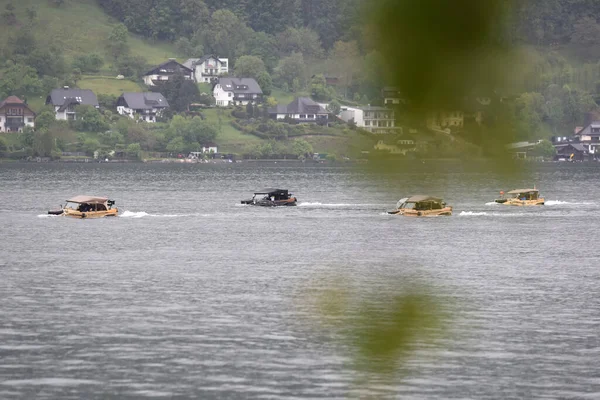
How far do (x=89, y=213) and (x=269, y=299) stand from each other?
178 ft

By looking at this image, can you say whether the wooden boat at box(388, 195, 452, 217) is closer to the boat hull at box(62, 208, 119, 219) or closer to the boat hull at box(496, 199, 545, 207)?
the boat hull at box(496, 199, 545, 207)

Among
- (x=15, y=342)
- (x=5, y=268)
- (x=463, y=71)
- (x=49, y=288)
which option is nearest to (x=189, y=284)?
(x=49, y=288)

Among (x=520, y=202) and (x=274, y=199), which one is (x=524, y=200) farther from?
(x=274, y=199)

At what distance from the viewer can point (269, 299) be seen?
6431 cm

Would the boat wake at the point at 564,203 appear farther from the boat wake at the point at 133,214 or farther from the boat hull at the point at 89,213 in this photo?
the boat hull at the point at 89,213

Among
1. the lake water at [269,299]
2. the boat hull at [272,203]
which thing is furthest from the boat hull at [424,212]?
the boat hull at [272,203]

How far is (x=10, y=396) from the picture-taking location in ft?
144

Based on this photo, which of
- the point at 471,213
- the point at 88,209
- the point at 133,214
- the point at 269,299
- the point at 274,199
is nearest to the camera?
the point at 269,299

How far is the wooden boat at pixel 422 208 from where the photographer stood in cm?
11867

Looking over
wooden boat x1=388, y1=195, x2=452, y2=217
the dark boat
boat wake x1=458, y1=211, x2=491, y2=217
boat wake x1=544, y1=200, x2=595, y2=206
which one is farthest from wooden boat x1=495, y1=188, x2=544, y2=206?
the dark boat

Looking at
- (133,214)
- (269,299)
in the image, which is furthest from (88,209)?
(269,299)

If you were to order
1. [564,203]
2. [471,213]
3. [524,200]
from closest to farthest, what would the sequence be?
[471,213] → [524,200] → [564,203]

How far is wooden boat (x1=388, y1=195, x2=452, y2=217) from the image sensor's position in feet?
389

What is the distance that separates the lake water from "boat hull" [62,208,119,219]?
188 centimetres
